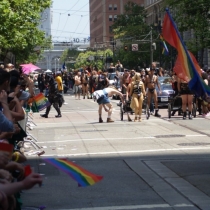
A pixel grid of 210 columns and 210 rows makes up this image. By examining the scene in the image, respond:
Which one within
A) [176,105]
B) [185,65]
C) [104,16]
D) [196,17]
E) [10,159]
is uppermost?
[104,16]

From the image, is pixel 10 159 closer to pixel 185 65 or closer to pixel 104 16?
pixel 185 65

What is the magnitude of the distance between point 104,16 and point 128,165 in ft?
479

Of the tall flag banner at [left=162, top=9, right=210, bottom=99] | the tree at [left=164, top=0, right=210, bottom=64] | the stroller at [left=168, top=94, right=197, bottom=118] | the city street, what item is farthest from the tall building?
the tall flag banner at [left=162, top=9, right=210, bottom=99]

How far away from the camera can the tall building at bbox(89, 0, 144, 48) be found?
152 m

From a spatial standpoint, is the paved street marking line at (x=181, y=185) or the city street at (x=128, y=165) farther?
the city street at (x=128, y=165)

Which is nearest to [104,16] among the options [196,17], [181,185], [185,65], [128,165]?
[196,17]

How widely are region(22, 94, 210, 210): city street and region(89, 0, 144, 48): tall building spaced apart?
402 feet

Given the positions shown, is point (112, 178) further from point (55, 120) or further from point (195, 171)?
point (55, 120)

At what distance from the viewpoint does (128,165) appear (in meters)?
13.1

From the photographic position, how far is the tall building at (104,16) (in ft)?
498

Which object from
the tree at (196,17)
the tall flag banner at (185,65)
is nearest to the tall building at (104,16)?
the tree at (196,17)

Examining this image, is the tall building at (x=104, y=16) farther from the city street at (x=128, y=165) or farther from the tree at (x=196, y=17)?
the city street at (x=128, y=165)

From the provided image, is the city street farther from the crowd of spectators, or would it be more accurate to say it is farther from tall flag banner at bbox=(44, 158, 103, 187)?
tall flag banner at bbox=(44, 158, 103, 187)

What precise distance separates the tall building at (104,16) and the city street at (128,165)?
122420 millimetres
